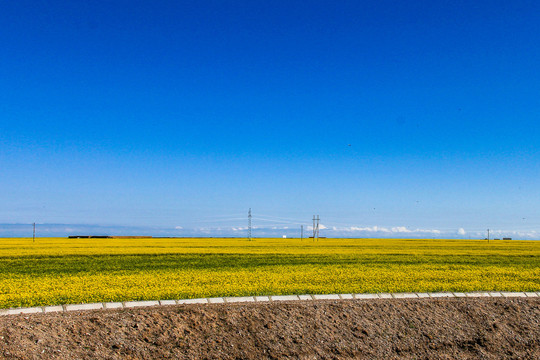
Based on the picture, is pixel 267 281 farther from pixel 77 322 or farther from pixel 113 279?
pixel 77 322

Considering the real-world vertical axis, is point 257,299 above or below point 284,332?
above

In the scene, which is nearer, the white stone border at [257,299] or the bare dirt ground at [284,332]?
the bare dirt ground at [284,332]

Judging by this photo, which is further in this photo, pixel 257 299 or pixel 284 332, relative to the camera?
pixel 257 299

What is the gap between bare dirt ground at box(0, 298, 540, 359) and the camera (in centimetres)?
715

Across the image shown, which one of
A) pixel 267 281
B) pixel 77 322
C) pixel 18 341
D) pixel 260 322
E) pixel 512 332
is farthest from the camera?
pixel 267 281

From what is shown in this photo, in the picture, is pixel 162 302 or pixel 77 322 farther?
pixel 162 302

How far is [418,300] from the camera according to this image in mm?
10219

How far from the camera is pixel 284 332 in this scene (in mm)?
8125

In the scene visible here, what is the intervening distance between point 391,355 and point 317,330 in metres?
1.50

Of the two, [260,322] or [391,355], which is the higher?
[260,322]

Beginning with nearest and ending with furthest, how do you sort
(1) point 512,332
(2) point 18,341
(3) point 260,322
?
(2) point 18,341 < (3) point 260,322 < (1) point 512,332

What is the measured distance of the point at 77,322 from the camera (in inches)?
300

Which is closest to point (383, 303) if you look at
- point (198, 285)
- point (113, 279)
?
point (198, 285)

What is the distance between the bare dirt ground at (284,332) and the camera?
7152 millimetres
